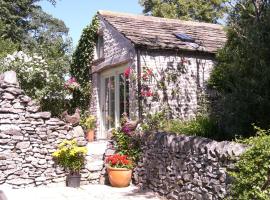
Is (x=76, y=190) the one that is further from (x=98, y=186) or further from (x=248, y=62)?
(x=248, y=62)

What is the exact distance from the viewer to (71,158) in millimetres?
10562

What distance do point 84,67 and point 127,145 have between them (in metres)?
6.83

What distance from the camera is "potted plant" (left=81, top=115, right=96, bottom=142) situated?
1566 centimetres

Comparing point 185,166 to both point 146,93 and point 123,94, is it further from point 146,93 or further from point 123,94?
point 123,94

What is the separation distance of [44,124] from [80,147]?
1203mm

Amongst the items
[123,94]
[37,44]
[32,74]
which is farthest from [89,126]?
[37,44]

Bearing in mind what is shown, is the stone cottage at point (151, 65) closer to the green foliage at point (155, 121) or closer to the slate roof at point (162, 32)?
the slate roof at point (162, 32)

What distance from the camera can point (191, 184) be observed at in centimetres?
801

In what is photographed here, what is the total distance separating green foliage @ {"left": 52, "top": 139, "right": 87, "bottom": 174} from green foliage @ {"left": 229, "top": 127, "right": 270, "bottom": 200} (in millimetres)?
5207

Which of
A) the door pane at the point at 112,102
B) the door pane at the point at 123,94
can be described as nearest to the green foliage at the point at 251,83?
the door pane at the point at 123,94

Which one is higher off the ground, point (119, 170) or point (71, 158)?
point (71, 158)

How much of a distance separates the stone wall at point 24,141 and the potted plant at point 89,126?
4823 mm

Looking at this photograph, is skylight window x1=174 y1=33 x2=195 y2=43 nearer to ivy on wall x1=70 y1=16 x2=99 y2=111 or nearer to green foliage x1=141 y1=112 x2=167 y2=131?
green foliage x1=141 y1=112 x2=167 y2=131

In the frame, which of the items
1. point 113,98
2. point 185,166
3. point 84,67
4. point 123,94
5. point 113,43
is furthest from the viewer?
point 84,67
